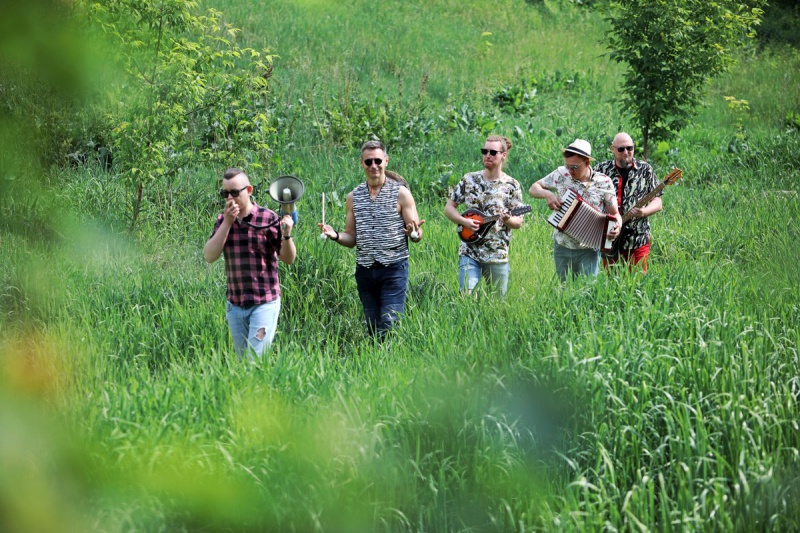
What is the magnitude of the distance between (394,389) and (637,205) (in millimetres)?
3098

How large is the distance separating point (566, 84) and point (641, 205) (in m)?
13.8

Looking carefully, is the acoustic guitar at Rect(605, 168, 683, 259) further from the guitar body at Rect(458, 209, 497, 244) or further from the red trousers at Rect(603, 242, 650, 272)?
the guitar body at Rect(458, 209, 497, 244)

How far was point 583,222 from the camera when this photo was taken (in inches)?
242

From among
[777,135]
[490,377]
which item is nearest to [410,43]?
[777,135]

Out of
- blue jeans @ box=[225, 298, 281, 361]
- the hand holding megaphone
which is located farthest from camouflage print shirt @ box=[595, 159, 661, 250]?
blue jeans @ box=[225, 298, 281, 361]

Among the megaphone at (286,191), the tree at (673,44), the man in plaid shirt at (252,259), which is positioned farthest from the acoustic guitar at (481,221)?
the tree at (673,44)

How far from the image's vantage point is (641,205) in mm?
6457

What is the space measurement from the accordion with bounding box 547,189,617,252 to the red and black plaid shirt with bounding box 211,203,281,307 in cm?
220

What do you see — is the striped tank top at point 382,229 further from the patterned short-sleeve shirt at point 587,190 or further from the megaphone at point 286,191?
the patterned short-sleeve shirt at point 587,190

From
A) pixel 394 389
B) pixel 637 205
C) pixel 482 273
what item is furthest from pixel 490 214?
pixel 394 389

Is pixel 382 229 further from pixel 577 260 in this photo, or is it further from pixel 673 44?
pixel 673 44

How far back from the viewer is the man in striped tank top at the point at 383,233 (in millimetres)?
5680

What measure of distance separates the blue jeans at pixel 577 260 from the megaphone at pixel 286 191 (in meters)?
2.48

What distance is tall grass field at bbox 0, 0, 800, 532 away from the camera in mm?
1125
